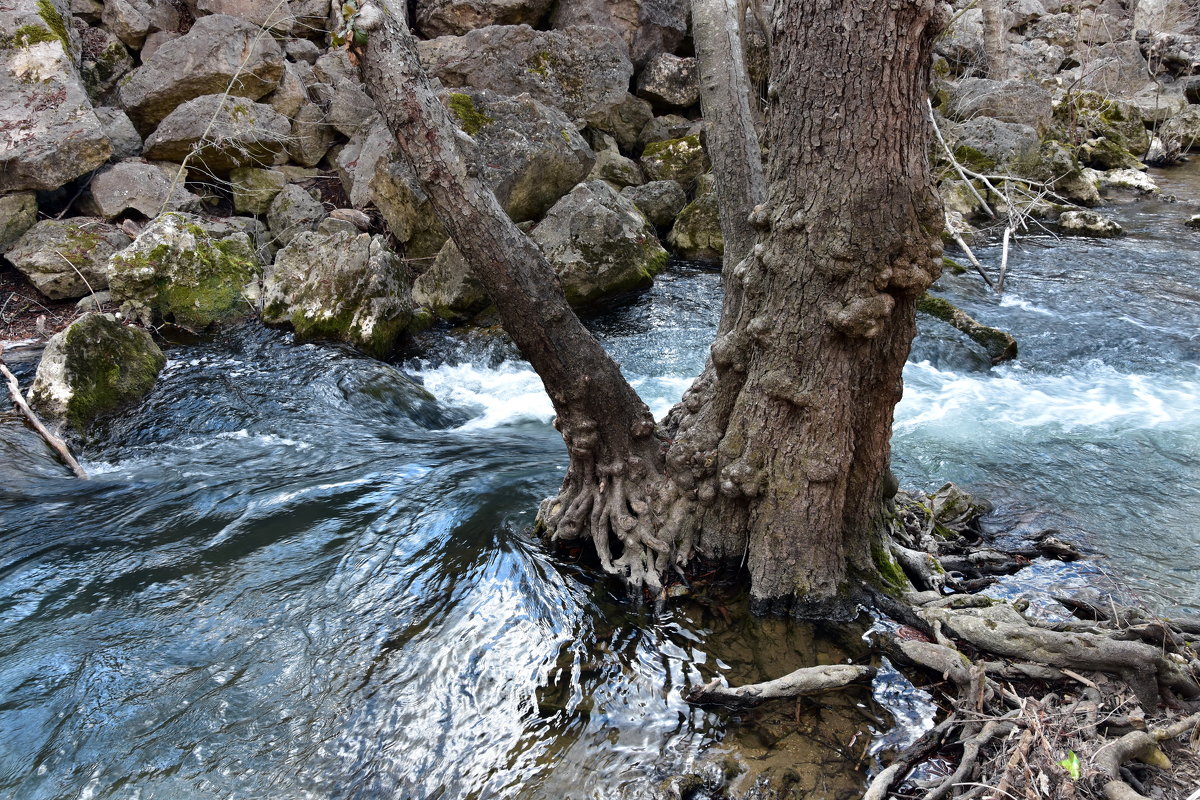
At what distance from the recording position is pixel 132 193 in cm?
952

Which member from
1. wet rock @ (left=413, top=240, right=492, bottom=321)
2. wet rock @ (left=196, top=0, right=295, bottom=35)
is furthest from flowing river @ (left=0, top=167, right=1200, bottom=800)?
wet rock @ (left=196, top=0, right=295, bottom=35)

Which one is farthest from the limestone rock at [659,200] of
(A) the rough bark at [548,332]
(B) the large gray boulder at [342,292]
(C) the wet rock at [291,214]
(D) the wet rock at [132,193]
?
(A) the rough bark at [548,332]

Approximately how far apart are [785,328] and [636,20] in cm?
1232

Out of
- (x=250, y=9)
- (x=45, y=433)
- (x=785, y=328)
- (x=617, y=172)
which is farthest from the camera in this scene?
(x=250, y=9)

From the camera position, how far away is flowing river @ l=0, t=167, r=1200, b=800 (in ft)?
9.29

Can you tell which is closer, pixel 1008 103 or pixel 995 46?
pixel 1008 103

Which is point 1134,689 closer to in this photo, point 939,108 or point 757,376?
point 757,376

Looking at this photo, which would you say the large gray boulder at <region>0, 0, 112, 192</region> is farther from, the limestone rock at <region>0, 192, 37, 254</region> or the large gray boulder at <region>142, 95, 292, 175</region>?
the large gray boulder at <region>142, 95, 292, 175</region>

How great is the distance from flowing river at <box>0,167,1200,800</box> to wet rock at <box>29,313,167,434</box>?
0.93ft

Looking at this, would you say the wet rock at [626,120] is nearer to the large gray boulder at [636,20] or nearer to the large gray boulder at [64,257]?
the large gray boulder at [636,20]

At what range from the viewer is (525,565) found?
3.87 meters

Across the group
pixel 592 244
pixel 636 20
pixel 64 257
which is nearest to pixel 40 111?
pixel 64 257

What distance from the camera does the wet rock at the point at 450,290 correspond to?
8453 mm

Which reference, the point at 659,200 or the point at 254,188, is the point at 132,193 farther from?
the point at 659,200
